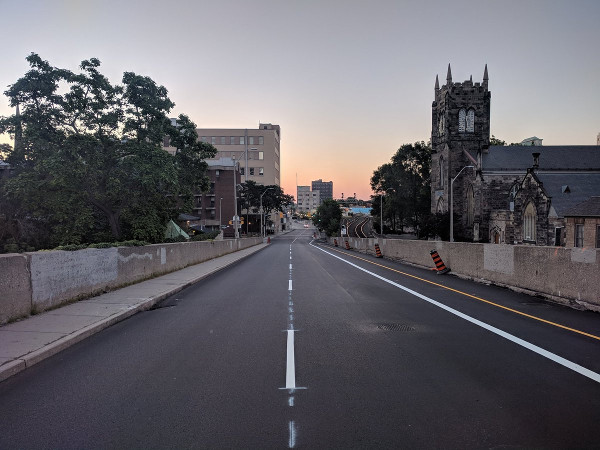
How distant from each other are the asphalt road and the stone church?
37.2 metres

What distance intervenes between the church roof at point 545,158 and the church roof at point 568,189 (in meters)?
12.0

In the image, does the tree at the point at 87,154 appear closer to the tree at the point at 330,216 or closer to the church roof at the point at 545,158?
the church roof at the point at 545,158

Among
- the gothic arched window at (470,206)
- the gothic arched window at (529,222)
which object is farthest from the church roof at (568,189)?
the gothic arched window at (470,206)

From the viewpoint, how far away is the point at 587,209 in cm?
3531

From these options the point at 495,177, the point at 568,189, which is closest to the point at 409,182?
the point at 495,177

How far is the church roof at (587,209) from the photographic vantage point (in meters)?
34.4

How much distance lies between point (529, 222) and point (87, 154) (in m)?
44.4

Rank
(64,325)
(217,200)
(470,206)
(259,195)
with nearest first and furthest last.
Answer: (64,325)
(470,206)
(217,200)
(259,195)

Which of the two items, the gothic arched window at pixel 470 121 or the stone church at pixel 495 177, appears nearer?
the stone church at pixel 495 177

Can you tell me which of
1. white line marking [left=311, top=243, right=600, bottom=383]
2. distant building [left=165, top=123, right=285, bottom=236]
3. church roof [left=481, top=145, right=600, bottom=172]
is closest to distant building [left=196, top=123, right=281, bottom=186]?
distant building [left=165, top=123, right=285, bottom=236]

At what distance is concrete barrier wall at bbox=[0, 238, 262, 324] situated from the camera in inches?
305

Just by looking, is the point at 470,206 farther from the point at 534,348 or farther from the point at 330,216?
the point at 534,348

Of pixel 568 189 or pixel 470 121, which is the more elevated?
pixel 470 121

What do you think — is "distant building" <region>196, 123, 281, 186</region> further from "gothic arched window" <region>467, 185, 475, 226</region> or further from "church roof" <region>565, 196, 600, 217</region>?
"church roof" <region>565, 196, 600, 217</region>
